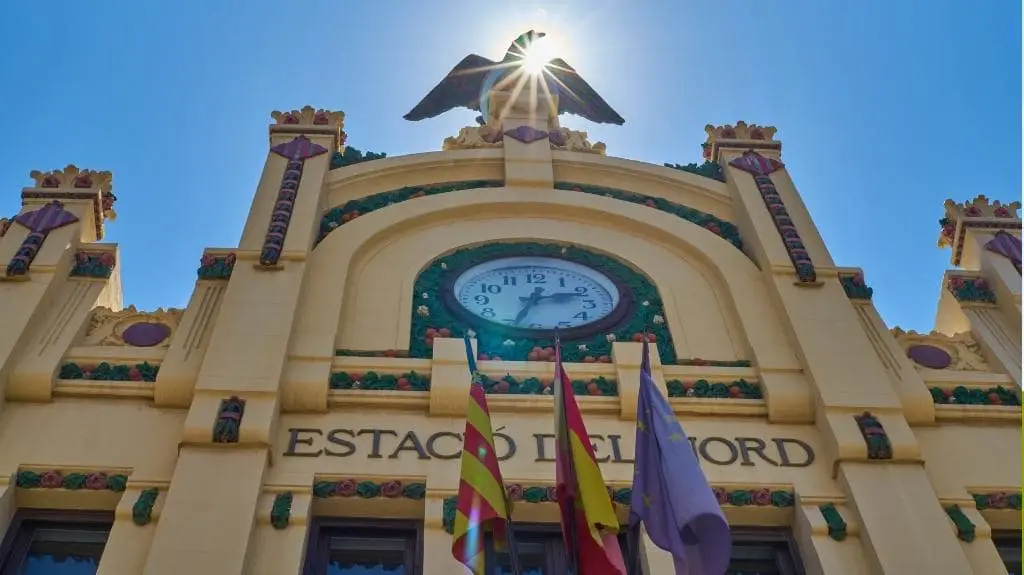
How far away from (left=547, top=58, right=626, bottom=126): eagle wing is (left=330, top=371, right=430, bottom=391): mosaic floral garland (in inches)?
348

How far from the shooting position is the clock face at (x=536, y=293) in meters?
11.6

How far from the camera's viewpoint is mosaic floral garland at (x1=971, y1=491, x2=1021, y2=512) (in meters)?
9.20

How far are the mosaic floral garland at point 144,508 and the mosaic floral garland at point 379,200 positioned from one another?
4.29 meters

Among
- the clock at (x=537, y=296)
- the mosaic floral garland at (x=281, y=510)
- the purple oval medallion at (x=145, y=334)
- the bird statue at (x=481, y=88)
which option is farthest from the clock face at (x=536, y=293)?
the bird statue at (x=481, y=88)

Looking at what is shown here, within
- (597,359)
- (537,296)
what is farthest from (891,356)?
(537,296)

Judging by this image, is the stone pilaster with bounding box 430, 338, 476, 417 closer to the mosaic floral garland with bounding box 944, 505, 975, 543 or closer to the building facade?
the building facade

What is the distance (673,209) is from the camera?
13664 mm

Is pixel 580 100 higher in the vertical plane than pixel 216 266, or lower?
higher

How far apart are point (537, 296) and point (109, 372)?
420cm

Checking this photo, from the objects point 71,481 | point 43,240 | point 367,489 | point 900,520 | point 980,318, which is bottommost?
point 900,520

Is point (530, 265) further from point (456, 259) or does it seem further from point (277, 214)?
point (277, 214)

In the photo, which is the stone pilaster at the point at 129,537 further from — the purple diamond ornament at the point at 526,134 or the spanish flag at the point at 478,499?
the purple diamond ornament at the point at 526,134

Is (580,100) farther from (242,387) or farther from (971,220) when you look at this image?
(242,387)

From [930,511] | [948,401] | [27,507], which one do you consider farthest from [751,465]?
[27,507]
